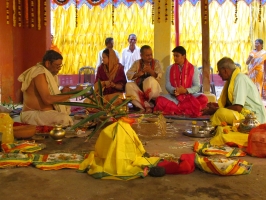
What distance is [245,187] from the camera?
116 inches

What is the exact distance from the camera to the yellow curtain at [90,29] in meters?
12.8

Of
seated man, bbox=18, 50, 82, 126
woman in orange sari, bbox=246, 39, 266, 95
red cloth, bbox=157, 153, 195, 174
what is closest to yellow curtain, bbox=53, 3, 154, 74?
woman in orange sari, bbox=246, 39, 266, 95

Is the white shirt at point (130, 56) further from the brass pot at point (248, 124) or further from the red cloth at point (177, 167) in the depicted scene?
the red cloth at point (177, 167)

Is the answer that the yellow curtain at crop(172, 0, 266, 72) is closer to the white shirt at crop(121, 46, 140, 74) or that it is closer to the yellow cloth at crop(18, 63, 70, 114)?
the white shirt at crop(121, 46, 140, 74)

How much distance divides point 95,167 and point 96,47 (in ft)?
32.8

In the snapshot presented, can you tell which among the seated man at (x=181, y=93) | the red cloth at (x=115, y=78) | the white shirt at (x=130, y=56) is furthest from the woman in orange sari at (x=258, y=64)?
the red cloth at (x=115, y=78)

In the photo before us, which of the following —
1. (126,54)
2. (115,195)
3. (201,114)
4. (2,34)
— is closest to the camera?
(115,195)

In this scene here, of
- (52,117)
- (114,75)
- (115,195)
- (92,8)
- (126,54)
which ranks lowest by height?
(115,195)

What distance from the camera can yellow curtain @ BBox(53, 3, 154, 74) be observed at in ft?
42.1

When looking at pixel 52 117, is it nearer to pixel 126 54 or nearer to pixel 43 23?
pixel 43 23

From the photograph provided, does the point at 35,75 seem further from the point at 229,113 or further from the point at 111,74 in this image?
the point at 111,74

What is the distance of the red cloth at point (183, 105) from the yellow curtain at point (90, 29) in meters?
6.39

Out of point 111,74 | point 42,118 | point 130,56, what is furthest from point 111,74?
point 130,56

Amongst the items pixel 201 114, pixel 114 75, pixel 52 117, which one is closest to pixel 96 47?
pixel 114 75
